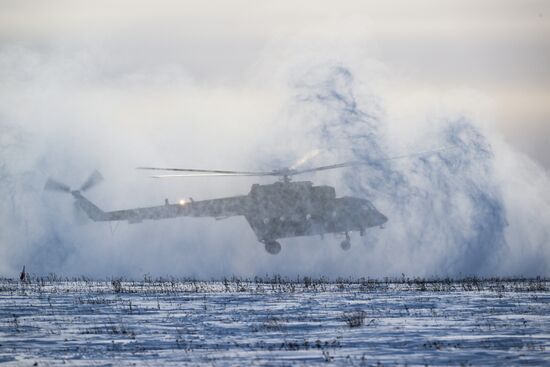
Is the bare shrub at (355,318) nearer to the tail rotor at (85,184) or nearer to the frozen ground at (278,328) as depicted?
the frozen ground at (278,328)

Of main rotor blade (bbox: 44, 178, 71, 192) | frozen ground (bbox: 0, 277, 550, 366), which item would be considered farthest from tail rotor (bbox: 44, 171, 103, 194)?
frozen ground (bbox: 0, 277, 550, 366)

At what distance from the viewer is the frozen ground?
2194 cm

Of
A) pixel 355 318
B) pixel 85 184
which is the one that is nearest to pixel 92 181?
pixel 85 184

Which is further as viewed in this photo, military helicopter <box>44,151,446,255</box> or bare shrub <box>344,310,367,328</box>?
military helicopter <box>44,151,446,255</box>

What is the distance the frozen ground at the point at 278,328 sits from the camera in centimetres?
2194

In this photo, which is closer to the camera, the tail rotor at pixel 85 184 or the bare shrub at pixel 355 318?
the bare shrub at pixel 355 318

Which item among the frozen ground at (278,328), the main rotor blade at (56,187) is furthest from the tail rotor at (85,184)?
the frozen ground at (278,328)

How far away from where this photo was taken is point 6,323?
29.8 metres

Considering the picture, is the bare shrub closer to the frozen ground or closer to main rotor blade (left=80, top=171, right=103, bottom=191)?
the frozen ground

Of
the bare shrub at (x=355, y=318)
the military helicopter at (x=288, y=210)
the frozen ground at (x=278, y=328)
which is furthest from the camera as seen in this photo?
the military helicopter at (x=288, y=210)

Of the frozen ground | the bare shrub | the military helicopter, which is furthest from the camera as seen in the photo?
the military helicopter

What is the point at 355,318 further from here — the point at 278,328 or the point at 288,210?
the point at 288,210

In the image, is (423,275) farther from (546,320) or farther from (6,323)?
(6,323)

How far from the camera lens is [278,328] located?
27594 millimetres
